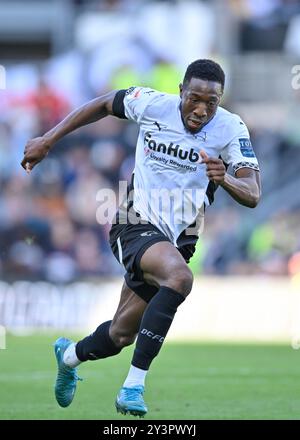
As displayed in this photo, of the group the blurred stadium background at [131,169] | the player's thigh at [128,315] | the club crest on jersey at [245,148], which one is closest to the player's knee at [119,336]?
the player's thigh at [128,315]

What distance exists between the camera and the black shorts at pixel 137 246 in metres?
7.26

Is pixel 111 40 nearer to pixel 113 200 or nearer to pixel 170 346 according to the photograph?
pixel 113 200

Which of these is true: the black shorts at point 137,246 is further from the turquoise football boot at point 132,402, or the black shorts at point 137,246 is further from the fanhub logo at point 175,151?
the turquoise football boot at point 132,402

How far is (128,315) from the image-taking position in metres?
7.64

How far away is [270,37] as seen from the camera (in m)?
23.2

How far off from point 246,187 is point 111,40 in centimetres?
1533

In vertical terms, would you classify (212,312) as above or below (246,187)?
below

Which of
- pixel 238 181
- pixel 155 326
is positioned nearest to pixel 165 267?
pixel 155 326

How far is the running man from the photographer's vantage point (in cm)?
693

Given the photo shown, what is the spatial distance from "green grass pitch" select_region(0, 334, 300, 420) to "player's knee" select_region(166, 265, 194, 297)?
976 millimetres

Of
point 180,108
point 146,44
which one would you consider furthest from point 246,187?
point 146,44

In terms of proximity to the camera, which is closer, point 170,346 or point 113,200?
point 170,346

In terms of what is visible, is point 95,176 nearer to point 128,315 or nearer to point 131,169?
point 131,169

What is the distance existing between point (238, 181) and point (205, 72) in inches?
29.6
